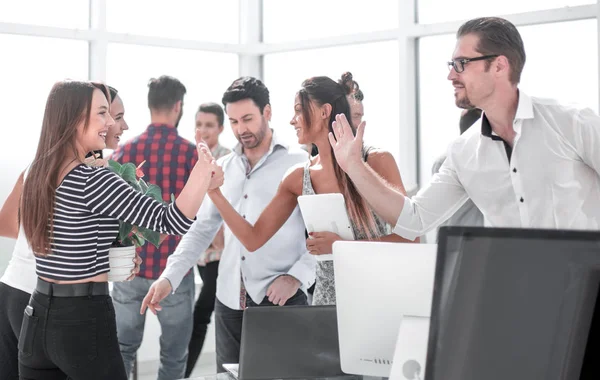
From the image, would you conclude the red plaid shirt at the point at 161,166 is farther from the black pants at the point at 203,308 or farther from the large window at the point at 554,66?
the large window at the point at 554,66

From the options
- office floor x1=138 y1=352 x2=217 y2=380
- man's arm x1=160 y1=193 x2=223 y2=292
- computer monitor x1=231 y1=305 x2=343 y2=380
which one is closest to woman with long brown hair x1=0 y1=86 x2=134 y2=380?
man's arm x1=160 y1=193 x2=223 y2=292

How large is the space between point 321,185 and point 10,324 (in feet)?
4.08

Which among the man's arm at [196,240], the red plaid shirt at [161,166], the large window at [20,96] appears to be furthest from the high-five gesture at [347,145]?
the large window at [20,96]

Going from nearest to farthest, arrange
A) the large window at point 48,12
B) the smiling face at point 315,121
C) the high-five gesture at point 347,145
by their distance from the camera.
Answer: the high-five gesture at point 347,145, the smiling face at point 315,121, the large window at point 48,12

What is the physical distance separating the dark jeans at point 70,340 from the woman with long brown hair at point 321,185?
749mm

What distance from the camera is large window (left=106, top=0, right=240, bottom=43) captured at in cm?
520

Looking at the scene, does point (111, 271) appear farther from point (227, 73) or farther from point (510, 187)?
point (227, 73)

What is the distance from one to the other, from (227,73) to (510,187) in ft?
12.5

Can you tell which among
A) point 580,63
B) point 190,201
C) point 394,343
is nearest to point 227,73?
point 580,63

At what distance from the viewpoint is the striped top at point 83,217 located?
221cm

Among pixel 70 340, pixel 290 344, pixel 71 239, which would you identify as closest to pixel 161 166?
pixel 71 239

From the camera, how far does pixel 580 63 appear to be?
13.9 feet

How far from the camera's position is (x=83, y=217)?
224 centimetres

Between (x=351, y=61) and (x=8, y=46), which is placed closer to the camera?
(x=8, y=46)
